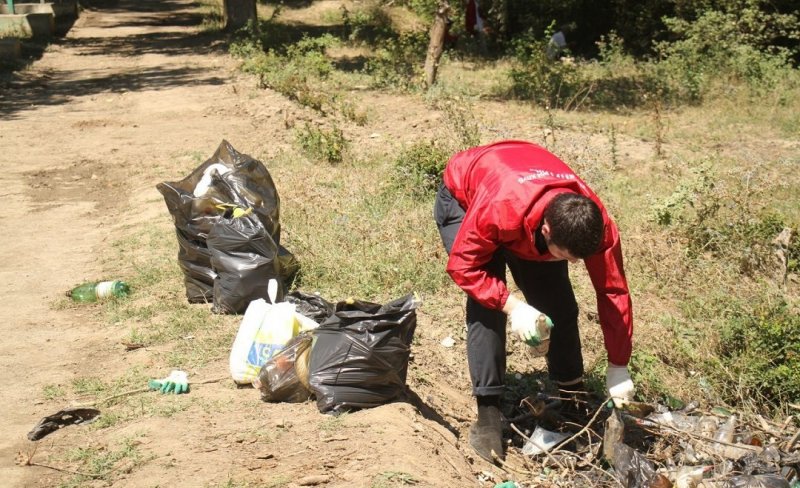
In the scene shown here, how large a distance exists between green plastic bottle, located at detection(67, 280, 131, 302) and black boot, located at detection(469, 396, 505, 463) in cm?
305

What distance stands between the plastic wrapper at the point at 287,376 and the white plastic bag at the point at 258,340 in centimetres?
17

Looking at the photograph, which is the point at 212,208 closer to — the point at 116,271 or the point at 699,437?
the point at 116,271

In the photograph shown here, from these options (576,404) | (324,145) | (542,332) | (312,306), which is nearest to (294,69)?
(324,145)

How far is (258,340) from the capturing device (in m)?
4.57

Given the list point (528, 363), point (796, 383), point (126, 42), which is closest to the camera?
point (796, 383)

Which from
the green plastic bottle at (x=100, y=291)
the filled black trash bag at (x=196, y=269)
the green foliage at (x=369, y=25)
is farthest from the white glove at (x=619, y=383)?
the green foliage at (x=369, y=25)

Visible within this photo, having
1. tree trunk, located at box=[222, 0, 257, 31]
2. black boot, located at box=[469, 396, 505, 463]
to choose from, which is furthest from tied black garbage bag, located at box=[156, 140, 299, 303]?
tree trunk, located at box=[222, 0, 257, 31]

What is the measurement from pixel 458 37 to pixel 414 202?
1094 cm

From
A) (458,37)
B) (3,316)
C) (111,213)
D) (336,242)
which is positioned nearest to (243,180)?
(336,242)

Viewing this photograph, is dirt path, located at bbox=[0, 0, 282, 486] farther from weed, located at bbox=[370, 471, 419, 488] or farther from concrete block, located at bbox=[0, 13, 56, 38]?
weed, located at bbox=[370, 471, 419, 488]

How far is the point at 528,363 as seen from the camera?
5336 millimetres

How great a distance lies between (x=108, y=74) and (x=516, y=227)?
13617 mm

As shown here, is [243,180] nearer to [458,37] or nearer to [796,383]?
[796,383]

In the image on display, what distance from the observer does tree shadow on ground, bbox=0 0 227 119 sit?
13.6 metres
